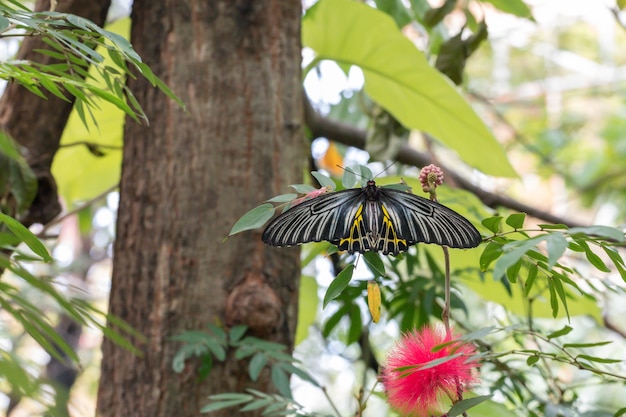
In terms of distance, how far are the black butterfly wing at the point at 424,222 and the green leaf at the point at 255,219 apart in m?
0.09

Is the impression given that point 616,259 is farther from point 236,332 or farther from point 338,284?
point 236,332

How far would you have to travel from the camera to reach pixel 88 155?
66.7 inches

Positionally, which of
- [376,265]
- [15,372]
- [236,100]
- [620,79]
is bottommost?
[15,372]

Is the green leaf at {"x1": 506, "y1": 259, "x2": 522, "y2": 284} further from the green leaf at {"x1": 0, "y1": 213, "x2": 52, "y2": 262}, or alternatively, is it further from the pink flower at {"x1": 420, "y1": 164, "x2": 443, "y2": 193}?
the green leaf at {"x1": 0, "y1": 213, "x2": 52, "y2": 262}

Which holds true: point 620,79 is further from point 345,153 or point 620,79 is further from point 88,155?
point 88,155

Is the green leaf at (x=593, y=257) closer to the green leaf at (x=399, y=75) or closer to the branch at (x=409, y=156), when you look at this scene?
the green leaf at (x=399, y=75)

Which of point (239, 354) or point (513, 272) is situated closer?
Result: point (513, 272)

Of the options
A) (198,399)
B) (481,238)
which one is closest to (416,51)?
(198,399)

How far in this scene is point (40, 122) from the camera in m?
1.09

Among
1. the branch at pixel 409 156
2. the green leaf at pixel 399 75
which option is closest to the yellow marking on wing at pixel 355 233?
the green leaf at pixel 399 75

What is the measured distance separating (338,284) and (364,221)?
0.06 meters

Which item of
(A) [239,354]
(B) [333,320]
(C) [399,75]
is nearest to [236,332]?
(A) [239,354]

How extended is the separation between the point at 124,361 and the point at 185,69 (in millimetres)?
400

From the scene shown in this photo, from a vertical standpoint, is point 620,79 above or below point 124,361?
above
